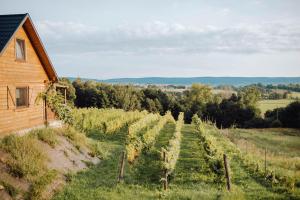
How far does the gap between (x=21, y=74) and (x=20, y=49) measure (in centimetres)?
148

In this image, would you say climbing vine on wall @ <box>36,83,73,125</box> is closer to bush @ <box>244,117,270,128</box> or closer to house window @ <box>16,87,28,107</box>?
house window @ <box>16,87,28,107</box>

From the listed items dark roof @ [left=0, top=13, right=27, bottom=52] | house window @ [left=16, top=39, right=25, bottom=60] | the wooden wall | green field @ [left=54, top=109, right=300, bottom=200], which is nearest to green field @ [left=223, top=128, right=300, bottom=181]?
green field @ [left=54, top=109, right=300, bottom=200]

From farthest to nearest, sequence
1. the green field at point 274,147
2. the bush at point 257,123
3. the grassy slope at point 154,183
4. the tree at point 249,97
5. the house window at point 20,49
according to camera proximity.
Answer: the tree at point 249,97 → the bush at point 257,123 → the green field at point 274,147 → the house window at point 20,49 → the grassy slope at point 154,183

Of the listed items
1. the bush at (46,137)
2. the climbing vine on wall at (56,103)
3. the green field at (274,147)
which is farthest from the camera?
the climbing vine on wall at (56,103)

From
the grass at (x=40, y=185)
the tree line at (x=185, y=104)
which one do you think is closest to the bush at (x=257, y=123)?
the tree line at (x=185, y=104)

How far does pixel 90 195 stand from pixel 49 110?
10982mm

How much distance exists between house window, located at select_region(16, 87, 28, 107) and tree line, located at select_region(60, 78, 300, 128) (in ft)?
155

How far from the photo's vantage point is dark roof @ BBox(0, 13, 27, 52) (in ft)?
57.5

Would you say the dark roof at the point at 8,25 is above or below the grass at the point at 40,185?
above

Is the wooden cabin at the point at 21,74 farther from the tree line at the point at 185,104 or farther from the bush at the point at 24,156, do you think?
the tree line at the point at 185,104

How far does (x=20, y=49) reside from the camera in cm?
1975

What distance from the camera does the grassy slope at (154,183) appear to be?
526 inches

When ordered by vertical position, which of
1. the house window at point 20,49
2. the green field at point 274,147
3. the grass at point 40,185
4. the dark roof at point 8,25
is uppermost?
the dark roof at point 8,25

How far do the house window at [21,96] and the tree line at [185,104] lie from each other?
47.3 m
